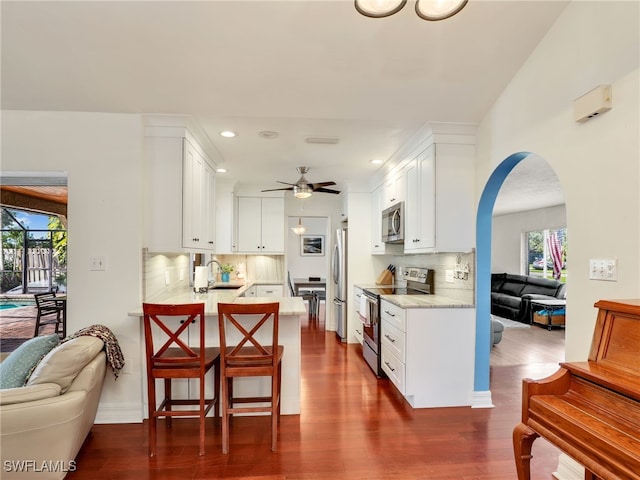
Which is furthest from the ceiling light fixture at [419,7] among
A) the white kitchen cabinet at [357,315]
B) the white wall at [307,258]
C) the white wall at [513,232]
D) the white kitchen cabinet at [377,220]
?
the white wall at [307,258]

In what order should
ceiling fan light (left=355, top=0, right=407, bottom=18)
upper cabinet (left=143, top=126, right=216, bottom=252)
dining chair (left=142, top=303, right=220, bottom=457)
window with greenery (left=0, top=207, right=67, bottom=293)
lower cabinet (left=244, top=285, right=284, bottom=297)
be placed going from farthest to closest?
lower cabinet (left=244, top=285, right=284, bottom=297) < window with greenery (left=0, top=207, right=67, bottom=293) < upper cabinet (left=143, top=126, right=216, bottom=252) < dining chair (left=142, top=303, right=220, bottom=457) < ceiling fan light (left=355, top=0, right=407, bottom=18)

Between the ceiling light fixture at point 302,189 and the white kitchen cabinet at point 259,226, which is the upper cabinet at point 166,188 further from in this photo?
the white kitchen cabinet at point 259,226

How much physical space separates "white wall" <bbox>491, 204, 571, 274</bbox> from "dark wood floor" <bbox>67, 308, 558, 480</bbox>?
19.9 feet

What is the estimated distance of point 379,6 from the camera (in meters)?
1.49

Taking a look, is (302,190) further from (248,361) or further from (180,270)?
(248,361)

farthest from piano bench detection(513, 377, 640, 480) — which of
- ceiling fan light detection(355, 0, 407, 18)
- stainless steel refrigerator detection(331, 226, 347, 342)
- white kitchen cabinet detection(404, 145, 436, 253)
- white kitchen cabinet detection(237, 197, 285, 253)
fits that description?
white kitchen cabinet detection(237, 197, 285, 253)

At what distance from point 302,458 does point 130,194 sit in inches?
92.9

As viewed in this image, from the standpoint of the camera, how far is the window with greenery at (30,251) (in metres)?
4.90

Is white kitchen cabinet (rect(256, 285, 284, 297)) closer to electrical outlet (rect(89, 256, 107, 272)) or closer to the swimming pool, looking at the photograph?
electrical outlet (rect(89, 256, 107, 272))

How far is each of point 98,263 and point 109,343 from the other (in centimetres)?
66

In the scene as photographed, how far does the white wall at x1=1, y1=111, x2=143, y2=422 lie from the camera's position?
9.18 ft

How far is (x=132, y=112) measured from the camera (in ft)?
9.34

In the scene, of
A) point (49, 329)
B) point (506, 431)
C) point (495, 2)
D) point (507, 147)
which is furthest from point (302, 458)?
point (49, 329)

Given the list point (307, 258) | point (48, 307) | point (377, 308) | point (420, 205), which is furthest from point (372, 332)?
point (307, 258)
